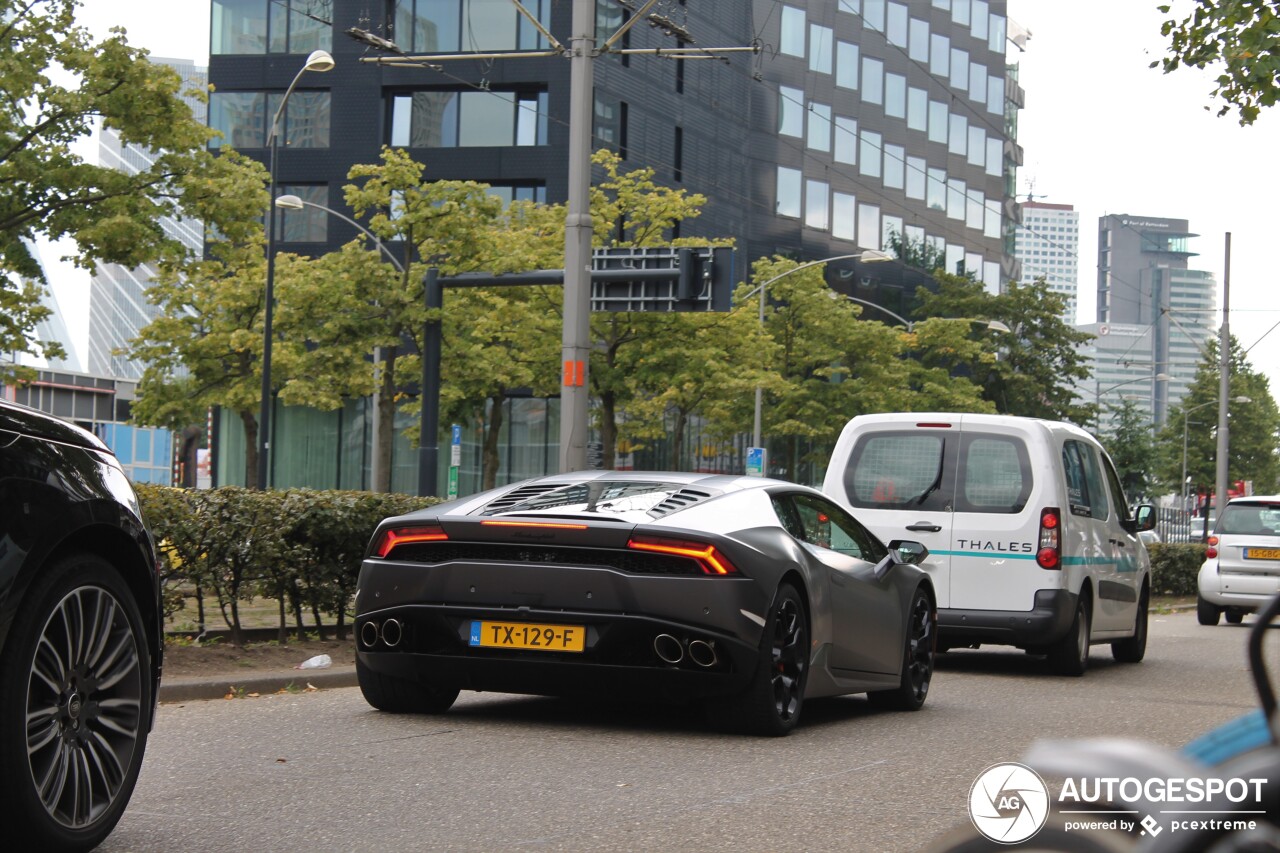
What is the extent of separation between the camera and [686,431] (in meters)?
56.8

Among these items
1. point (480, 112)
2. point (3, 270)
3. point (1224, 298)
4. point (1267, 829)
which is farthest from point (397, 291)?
point (1267, 829)

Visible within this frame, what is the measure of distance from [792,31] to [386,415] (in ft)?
104

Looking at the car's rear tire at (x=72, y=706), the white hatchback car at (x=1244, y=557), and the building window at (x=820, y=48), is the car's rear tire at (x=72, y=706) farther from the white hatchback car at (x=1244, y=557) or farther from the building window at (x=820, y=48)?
the building window at (x=820, y=48)

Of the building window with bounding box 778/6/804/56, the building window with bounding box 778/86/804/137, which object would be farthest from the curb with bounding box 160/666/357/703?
the building window with bounding box 778/6/804/56

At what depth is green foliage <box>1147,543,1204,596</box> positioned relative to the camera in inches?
1315

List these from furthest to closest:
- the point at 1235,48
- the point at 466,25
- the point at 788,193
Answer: the point at 788,193, the point at 466,25, the point at 1235,48

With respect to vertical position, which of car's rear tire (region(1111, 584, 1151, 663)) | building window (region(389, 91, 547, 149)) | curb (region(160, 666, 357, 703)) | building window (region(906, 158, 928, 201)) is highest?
building window (region(906, 158, 928, 201))

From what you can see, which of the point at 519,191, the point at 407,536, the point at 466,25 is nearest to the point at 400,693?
the point at 407,536

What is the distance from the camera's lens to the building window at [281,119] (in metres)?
53.5

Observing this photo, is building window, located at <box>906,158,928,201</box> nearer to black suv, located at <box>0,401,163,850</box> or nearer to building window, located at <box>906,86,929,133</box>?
building window, located at <box>906,86,929,133</box>

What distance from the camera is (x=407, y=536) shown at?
7.97 m

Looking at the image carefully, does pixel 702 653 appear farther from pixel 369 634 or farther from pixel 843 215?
pixel 843 215

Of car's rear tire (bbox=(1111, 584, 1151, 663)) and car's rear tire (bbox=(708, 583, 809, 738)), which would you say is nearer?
car's rear tire (bbox=(708, 583, 809, 738))

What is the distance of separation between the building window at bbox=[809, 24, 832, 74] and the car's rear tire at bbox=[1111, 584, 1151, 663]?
172 feet
